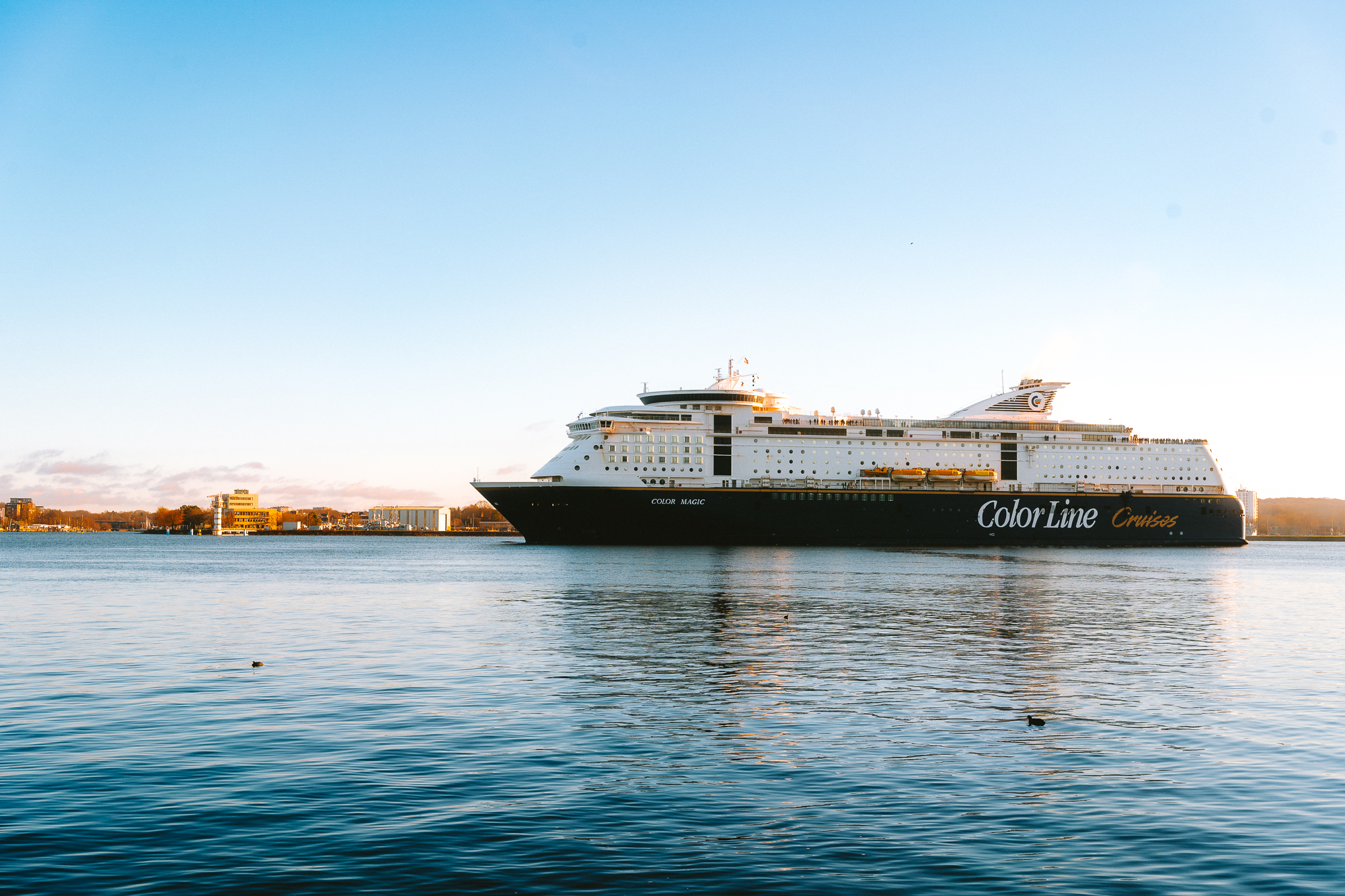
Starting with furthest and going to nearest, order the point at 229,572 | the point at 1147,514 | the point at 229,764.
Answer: the point at 1147,514 < the point at 229,572 < the point at 229,764

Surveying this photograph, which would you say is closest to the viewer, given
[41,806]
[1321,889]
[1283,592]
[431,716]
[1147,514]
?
[1321,889]

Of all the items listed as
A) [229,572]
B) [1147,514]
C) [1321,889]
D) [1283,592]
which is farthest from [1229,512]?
[1321,889]

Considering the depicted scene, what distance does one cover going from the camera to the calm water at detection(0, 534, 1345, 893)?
30.0 ft

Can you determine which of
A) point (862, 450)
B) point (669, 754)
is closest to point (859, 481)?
point (862, 450)

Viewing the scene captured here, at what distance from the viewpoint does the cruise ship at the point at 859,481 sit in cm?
8381

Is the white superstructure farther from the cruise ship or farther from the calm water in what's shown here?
the calm water

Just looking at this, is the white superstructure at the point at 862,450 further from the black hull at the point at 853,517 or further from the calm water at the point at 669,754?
the calm water at the point at 669,754

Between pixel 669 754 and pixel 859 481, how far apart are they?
78.0 meters

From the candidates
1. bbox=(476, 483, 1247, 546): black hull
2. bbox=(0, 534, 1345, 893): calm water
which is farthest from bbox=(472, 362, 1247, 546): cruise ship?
bbox=(0, 534, 1345, 893): calm water

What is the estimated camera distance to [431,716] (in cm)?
1578

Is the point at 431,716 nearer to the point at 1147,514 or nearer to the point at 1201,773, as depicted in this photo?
the point at 1201,773

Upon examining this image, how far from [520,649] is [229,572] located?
4439 centimetres

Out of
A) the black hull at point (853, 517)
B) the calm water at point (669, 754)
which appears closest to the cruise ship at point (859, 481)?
the black hull at point (853, 517)

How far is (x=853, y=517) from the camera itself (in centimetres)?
8738
